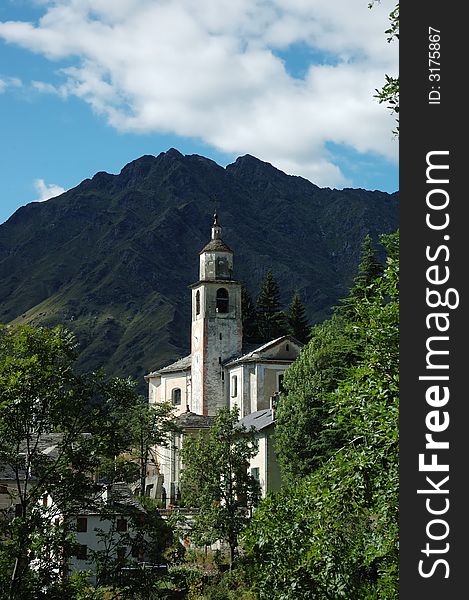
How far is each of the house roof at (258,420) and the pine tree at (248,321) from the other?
17.9 meters

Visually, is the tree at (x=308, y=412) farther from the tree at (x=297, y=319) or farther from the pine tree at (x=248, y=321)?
the pine tree at (x=248, y=321)

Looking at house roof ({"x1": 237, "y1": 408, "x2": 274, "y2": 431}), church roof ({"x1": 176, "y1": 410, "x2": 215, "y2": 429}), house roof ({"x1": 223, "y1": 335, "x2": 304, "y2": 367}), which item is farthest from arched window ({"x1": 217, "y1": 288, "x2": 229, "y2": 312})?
house roof ({"x1": 237, "y1": 408, "x2": 274, "y2": 431})

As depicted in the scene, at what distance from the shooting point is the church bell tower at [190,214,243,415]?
6356 centimetres

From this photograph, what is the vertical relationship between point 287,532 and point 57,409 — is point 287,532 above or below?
below

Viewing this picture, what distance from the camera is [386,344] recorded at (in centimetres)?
1135

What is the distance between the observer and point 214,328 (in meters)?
→ 64.4

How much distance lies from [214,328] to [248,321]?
37.7 feet

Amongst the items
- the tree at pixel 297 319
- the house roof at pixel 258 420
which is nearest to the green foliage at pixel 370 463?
the house roof at pixel 258 420

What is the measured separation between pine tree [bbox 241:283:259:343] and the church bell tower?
9071 mm

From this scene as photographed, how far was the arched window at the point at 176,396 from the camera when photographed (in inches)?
2795

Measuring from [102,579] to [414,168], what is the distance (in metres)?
16.0

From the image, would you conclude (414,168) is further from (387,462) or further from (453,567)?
(387,462)

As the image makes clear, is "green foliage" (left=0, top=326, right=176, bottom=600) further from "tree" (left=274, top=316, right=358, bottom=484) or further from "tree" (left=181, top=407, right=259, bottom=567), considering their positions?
"tree" (left=274, top=316, right=358, bottom=484)

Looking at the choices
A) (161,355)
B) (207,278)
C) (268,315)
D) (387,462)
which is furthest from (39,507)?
(161,355)
